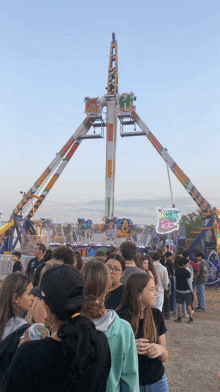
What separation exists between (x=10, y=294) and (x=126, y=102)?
24.1 m

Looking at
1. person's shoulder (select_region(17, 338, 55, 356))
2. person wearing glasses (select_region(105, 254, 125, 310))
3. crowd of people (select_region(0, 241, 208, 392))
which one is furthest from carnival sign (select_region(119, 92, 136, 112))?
person's shoulder (select_region(17, 338, 55, 356))

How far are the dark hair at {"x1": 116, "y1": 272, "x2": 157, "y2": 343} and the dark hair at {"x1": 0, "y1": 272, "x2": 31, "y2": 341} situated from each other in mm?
809

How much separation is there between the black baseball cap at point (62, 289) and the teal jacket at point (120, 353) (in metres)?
0.49

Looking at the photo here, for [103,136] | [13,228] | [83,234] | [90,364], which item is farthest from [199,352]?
[103,136]

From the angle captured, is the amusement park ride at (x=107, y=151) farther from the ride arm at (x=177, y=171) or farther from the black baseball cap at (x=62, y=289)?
the black baseball cap at (x=62, y=289)

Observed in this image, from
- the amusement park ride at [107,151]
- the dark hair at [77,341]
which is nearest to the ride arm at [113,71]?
the amusement park ride at [107,151]

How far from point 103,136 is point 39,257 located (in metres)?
20.6

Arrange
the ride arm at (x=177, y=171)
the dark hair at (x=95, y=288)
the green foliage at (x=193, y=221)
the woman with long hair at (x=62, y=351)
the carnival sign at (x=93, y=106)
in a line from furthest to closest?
the green foliage at (x=193, y=221), the carnival sign at (x=93, y=106), the ride arm at (x=177, y=171), the dark hair at (x=95, y=288), the woman with long hair at (x=62, y=351)

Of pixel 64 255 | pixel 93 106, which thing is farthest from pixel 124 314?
pixel 93 106

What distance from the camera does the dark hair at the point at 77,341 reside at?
1331 mm

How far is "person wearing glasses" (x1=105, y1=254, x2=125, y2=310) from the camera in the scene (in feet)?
10.4

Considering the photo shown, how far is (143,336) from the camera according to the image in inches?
93.6

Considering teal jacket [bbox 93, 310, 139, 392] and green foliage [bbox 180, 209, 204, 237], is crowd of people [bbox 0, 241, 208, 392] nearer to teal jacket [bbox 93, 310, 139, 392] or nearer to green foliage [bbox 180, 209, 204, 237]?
teal jacket [bbox 93, 310, 139, 392]

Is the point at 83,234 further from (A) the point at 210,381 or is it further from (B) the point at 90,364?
(B) the point at 90,364
